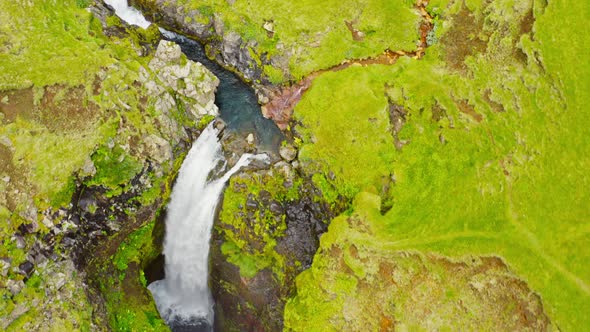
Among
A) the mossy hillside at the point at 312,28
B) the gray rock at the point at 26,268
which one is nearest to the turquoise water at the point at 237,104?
the mossy hillside at the point at 312,28

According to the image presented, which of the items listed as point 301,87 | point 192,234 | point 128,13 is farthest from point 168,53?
point 192,234

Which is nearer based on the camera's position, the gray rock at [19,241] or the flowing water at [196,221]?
the gray rock at [19,241]

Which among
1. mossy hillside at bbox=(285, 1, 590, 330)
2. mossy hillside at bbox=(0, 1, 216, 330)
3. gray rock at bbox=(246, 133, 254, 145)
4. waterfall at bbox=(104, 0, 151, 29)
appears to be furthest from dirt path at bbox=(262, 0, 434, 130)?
waterfall at bbox=(104, 0, 151, 29)

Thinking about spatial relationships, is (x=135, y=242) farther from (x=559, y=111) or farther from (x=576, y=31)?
(x=576, y=31)

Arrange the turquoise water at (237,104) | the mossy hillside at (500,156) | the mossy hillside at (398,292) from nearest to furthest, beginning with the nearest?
the mossy hillside at (398,292) → the mossy hillside at (500,156) → the turquoise water at (237,104)

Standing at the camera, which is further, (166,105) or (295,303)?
(166,105)

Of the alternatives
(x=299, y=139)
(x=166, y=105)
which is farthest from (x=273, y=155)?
(x=166, y=105)

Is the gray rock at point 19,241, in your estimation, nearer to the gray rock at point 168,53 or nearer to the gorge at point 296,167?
the gorge at point 296,167
